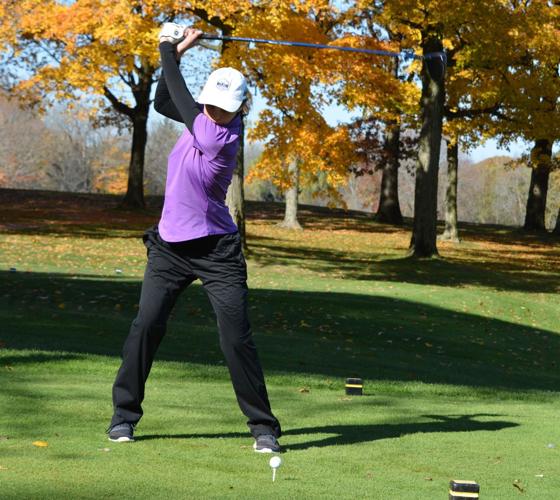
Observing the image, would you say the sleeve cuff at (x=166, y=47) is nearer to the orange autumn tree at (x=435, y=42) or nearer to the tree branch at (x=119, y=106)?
the orange autumn tree at (x=435, y=42)

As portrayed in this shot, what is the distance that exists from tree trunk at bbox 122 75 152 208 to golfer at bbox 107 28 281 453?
124 feet

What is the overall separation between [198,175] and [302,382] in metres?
5.16

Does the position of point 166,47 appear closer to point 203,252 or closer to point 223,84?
point 223,84

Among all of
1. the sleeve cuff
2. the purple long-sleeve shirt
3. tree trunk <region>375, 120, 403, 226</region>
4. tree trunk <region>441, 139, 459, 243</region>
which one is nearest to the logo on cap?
the purple long-sleeve shirt

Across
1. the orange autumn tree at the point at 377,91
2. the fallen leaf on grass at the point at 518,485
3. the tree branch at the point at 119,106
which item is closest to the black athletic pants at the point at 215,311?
the fallen leaf on grass at the point at 518,485

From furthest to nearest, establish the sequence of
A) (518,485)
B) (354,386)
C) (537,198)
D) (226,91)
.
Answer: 1. (537,198)
2. (354,386)
3. (226,91)
4. (518,485)

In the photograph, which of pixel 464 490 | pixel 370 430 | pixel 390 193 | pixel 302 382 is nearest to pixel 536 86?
pixel 390 193

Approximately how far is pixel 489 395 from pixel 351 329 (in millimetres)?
5993

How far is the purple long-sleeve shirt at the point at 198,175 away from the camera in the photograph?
6129 mm

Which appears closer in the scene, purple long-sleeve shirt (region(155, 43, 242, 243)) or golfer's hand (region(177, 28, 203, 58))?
purple long-sleeve shirt (region(155, 43, 242, 243))

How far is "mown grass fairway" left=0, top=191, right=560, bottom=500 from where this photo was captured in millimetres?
5605

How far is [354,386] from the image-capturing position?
9.78m

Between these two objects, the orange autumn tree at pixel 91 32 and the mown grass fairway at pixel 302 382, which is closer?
the mown grass fairway at pixel 302 382

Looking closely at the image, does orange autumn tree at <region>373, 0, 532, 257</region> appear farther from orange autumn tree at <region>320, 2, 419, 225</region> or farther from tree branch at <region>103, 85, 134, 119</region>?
tree branch at <region>103, 85, 134, 119</region>
